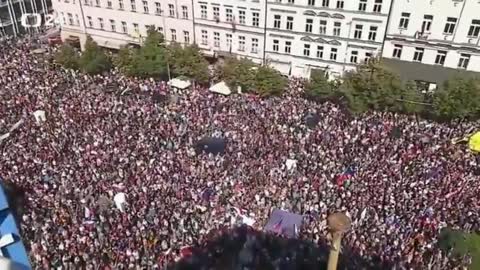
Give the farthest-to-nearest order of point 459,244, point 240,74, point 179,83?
point 179,83 < point 240,74 < point 459,244

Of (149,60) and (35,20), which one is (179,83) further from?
(35,20)

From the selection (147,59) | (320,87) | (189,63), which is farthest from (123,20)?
(320,87)

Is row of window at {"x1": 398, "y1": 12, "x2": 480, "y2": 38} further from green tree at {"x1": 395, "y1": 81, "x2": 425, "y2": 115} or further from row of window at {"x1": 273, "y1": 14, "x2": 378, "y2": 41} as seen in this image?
green tree at {"x1": 395, "y1": 81, "x2": 425, "y2": 115}

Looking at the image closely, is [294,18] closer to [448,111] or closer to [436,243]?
[448,111]

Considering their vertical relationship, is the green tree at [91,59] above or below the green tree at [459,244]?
above

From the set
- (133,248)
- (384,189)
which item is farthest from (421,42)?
(133,248)

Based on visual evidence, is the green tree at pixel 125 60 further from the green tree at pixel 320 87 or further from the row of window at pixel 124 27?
the green tree at pixel 320 87

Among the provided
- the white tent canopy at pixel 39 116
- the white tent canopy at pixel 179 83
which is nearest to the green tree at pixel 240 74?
the white tent canopy at pixel 179 83
